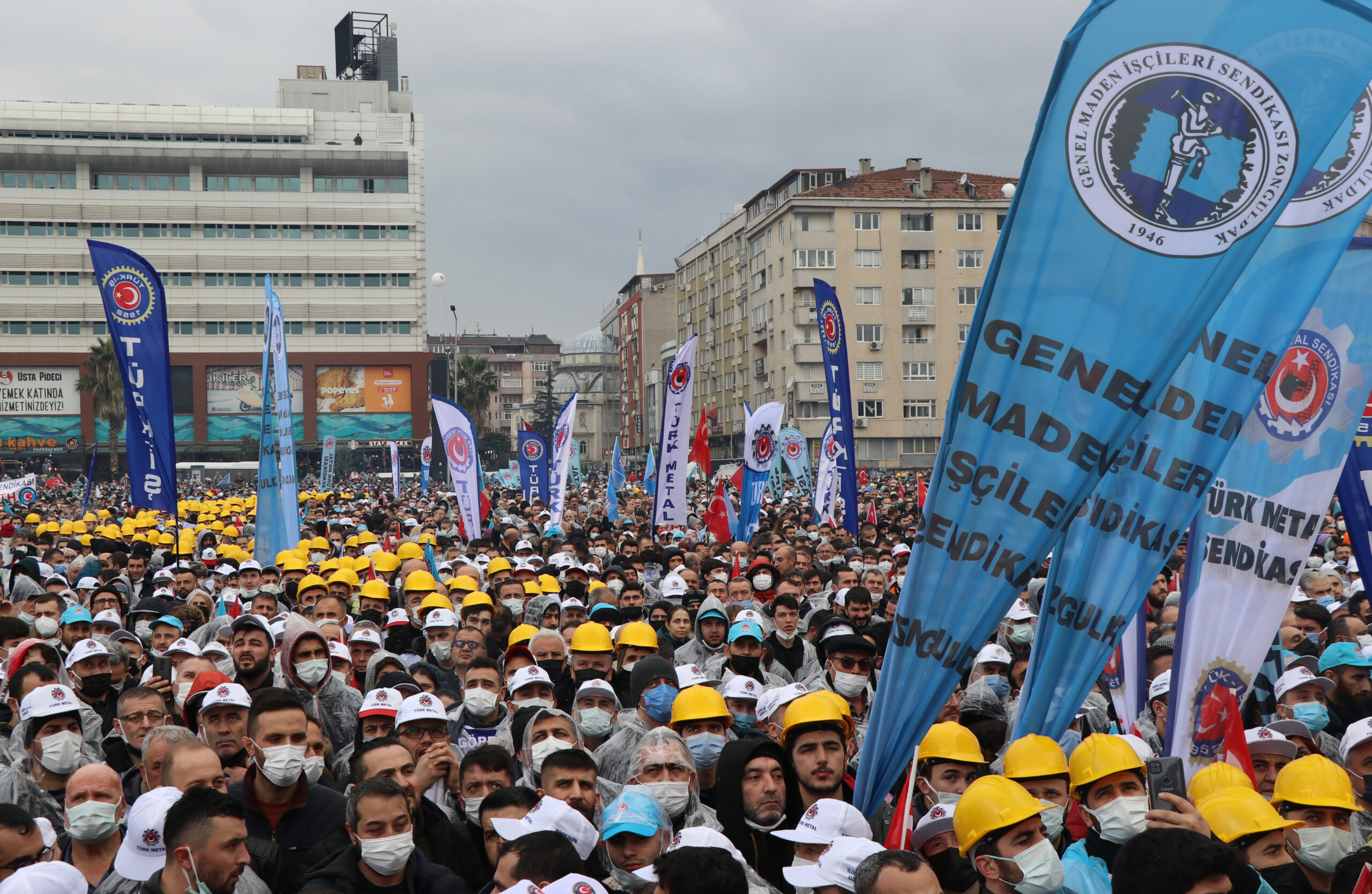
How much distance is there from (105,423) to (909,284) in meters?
55.0

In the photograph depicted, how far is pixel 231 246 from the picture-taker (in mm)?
89625

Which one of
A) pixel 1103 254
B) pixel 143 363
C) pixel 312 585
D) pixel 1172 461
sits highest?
pixel 143 363

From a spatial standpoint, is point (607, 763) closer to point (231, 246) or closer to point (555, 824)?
point (555, 824)

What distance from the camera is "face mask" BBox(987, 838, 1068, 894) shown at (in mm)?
3980

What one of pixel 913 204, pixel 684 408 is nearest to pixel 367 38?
pixel 913 204

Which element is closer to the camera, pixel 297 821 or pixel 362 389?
pixel 297 821

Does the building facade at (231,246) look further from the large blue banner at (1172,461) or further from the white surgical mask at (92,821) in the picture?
the large blue banner at (1172,461)

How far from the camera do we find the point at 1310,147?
4082 millimetres

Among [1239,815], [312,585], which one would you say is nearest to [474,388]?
[312,585]

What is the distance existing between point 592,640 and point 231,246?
89.8 meters

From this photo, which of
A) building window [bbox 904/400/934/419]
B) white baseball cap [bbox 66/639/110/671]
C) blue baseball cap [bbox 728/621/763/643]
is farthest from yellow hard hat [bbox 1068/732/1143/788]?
building window [bbox 904/400/934/419]

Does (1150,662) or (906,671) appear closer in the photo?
(906,671)

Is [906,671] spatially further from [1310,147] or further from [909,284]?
[909,284]

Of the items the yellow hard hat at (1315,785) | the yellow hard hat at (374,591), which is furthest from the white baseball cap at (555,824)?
the yellow hard hat at (374,591)
